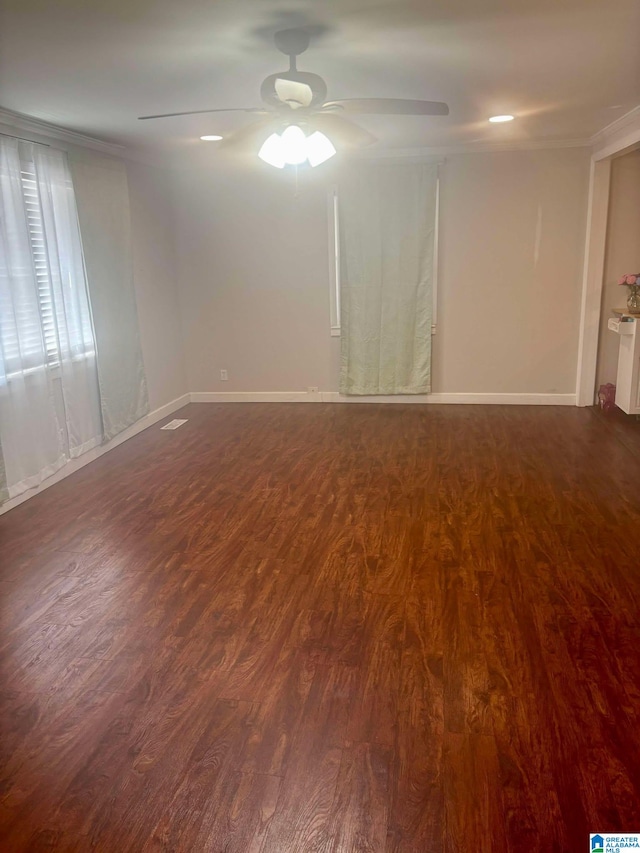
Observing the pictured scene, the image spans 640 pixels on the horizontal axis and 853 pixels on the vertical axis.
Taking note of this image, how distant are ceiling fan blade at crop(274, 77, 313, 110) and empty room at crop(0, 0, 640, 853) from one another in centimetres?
1

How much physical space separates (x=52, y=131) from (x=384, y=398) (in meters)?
3.72

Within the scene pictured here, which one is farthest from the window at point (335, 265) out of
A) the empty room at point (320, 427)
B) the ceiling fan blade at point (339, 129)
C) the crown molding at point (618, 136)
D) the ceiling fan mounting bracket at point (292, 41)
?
the ceiling fan mounting bracket at point (292, 41)

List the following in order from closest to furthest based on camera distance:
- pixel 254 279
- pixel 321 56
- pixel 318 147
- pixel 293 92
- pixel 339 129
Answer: pixel 293 92 < pixel 321 56 < pixel 339 129 < pixel 318 147 < pixel 254 279

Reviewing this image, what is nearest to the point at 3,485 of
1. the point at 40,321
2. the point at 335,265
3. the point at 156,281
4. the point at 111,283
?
the point at 40,321

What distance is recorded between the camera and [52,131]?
14.0 feet

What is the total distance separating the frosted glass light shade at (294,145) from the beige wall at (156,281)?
279 cm

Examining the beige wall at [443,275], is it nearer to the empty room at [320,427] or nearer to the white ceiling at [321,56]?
the empty room at [320,427]

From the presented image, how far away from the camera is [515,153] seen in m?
5.73

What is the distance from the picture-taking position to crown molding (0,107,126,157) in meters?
3.89

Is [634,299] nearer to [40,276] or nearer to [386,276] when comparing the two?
[386,276]

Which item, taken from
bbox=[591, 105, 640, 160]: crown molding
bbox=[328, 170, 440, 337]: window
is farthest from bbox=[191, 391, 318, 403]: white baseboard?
bbox=[591, 105, 640, 160]: crown molding

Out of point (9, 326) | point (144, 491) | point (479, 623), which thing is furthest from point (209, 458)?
point (479, 623)

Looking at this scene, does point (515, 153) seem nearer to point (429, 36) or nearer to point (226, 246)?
point (226, 246)

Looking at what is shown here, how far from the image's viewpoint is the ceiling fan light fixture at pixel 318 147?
3188 millimetres
